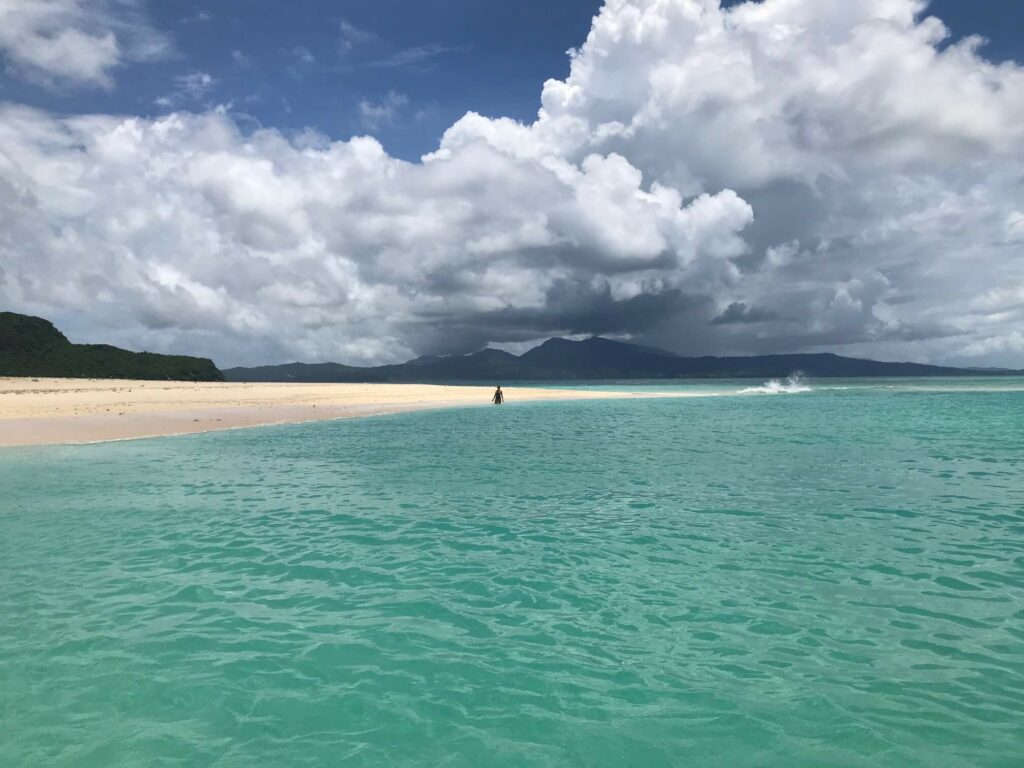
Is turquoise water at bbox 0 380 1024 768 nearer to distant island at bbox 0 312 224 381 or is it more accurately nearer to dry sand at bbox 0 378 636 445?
dry sand at bbox 0 378 636 445

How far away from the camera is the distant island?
473 ft

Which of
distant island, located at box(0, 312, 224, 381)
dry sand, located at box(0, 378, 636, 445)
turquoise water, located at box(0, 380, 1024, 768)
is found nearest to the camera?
turquoise water, located at box(0, 380, 1024, 768)

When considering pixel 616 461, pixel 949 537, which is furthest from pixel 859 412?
pixel 949 537

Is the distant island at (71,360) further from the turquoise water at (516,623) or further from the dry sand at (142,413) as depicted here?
the turquoise water at (516,623)

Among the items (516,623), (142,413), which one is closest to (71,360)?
(142,413)

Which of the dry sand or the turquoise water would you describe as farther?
the dry sand

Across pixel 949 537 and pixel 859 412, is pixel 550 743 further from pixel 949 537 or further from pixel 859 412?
pixel 859 412

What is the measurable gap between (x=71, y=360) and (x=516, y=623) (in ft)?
585

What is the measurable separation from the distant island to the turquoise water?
148 metres

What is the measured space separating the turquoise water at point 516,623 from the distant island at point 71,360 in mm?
147805

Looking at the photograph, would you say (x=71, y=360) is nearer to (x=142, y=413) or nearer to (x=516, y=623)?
(x=142, y=413)

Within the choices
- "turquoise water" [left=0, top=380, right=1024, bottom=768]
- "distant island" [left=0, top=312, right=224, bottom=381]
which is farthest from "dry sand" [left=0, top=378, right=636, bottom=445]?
"distant island" [left=0, top=312, right=224, bottom=381]

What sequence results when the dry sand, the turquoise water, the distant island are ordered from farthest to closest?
the distant island < the dry sand < the turquoise water

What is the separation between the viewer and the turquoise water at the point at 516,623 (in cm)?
771
